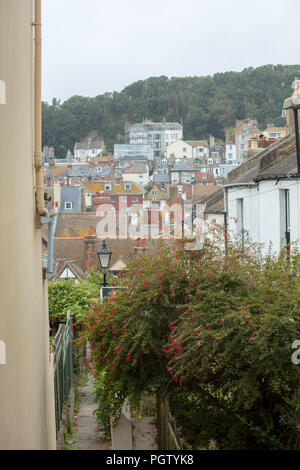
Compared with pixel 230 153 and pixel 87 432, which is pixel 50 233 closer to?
pixel 87 432

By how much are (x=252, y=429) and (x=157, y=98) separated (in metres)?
161

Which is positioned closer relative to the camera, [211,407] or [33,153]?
[33,153]

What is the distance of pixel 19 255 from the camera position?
5605mm

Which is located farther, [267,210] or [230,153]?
[230,153]

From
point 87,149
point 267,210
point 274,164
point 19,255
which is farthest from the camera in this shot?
point 87,149

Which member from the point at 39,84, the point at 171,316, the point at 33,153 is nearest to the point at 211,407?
the point at 171,316

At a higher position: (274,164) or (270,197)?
(274,164)

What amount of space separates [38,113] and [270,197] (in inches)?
505

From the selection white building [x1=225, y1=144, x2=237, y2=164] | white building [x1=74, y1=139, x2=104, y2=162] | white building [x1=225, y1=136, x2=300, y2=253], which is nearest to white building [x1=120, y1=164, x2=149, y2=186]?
white building [x1=74, y1=139, x2=104, y2=162]

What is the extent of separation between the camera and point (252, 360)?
7277 millimetres

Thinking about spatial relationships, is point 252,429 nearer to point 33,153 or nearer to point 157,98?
point 33,153

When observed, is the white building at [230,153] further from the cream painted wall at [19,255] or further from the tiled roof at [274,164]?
the cream painted wall at [19,255]

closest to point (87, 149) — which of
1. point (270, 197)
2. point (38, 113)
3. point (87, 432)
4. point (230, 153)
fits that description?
point (230, 153)

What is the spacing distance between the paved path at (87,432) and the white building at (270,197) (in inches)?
235
